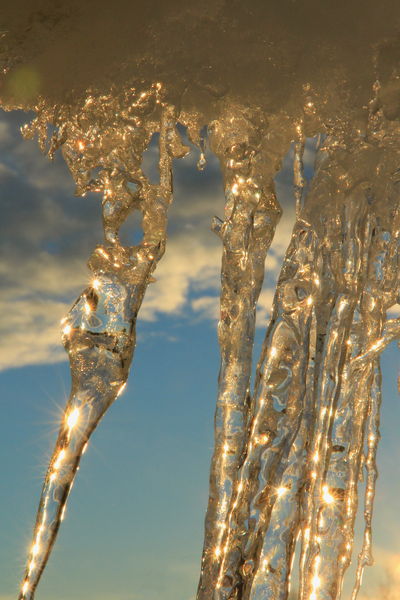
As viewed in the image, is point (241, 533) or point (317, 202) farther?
point (317, 202)

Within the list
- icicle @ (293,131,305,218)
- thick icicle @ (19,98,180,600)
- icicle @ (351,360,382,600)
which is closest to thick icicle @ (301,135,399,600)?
icicle @ (351,360,382,600)

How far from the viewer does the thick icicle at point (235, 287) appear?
2531 millimetres

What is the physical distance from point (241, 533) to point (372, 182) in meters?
1.09

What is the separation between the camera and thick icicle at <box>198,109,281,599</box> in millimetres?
2531

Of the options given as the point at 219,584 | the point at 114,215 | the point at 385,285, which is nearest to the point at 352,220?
the point at 385,285

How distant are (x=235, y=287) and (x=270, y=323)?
197 millimetres

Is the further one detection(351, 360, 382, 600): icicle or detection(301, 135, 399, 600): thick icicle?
detection(351, 360, 382, 600): icicle

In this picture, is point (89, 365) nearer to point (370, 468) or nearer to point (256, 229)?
point (256, 229)

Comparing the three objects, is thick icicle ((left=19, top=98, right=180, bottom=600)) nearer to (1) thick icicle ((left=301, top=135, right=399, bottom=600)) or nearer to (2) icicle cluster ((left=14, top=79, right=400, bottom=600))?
(2) icicle cluster ((left=14, top=79, right=400, bottom=600))

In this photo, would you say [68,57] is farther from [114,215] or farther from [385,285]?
[385,285]

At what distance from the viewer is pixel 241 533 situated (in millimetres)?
2369

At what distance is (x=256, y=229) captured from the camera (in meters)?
2.80

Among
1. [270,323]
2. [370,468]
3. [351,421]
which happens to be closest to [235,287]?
[270,323]

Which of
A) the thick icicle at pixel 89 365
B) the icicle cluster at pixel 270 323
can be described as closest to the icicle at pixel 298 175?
the icicle cluster at pixel 270 323
